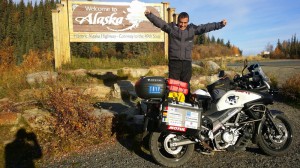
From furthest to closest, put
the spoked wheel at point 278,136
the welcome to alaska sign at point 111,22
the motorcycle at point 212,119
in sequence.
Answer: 1. the welcome to alaska sign at point 111,22
2. the spoked wheel at point 278,136
3. the motorcycle at point 212,119

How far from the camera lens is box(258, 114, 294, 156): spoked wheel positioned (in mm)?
4852

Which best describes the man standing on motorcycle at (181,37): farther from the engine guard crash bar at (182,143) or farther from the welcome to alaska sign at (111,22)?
the welcome to alaska sign at (111,22)

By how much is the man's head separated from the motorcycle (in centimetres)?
125

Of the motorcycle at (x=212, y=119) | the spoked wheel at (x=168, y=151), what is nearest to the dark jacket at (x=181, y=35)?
the motorcycle at (x=212, y=119)

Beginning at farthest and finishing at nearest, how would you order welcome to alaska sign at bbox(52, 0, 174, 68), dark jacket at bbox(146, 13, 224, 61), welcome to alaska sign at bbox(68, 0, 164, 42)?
1. welcome to alaska sign at bbox(68, 0, 164, 42)
2. welcome to alaska sign at bbox(52, 0, 174, 68)
3. dark jacket at bbox(146, 13, 224, 61)

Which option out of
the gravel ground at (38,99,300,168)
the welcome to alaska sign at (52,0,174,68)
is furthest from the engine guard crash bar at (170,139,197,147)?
the welcome to alaska sign at (52,0,174,68)

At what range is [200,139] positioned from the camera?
4.57 metres

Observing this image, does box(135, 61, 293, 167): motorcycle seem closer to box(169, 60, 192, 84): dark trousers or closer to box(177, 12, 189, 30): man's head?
box(169, 60, 192, 84): dark trousers

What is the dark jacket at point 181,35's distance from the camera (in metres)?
5.52

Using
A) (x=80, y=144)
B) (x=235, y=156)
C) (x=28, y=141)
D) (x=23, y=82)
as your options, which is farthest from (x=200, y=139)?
(x=23, y=82)

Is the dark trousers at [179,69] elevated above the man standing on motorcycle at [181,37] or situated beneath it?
situated beneath

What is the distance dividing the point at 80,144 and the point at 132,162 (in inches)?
45.7

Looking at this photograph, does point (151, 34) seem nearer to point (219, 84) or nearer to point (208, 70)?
point (208, 70)

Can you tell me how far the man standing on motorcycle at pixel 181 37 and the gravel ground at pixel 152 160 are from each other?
1.66 meters
